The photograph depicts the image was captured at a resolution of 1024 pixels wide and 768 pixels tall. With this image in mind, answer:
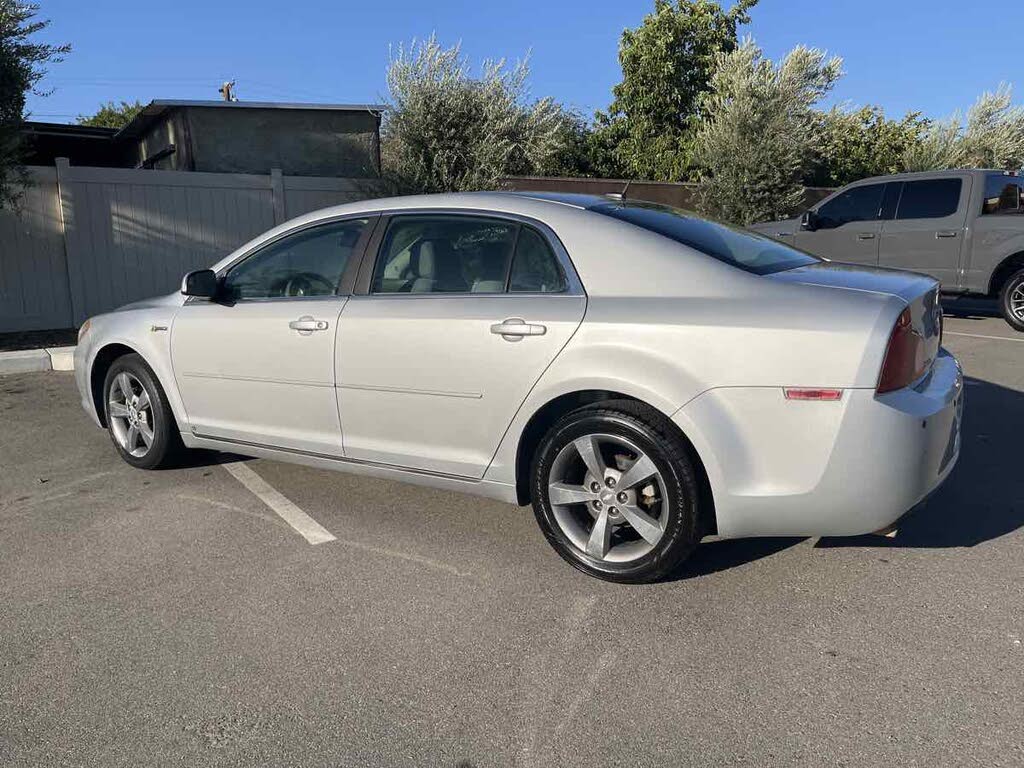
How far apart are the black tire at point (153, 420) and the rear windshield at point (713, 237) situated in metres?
2.83

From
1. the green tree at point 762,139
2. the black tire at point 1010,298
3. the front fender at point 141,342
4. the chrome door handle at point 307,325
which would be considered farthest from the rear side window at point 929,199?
the front fender at point 141,342

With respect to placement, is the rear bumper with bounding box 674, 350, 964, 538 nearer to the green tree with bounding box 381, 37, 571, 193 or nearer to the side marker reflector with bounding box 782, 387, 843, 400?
the side marker reflector with bounding box 782, 387, 843, 400

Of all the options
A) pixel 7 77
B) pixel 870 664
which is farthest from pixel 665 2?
pixel 870 664

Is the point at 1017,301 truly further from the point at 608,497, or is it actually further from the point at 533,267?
the point at 608,497

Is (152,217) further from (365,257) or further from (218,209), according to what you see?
(365,257)

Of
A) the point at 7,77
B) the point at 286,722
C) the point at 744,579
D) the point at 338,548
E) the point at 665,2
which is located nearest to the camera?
the point at 286,722

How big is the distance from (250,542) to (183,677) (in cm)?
119

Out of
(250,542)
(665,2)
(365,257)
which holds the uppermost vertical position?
(665,2)

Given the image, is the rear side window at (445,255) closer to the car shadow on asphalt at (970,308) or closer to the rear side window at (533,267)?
the rear side window at (533,267)

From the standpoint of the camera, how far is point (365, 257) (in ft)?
13.7

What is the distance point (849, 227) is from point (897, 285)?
8631mm

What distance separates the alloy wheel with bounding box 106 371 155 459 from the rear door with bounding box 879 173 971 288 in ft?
30.2

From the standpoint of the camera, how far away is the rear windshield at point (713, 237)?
140 inches

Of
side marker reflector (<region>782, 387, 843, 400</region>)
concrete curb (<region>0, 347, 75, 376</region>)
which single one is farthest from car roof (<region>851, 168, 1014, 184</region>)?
concrete curb (<region>0, 347, 75, 376</region>)
